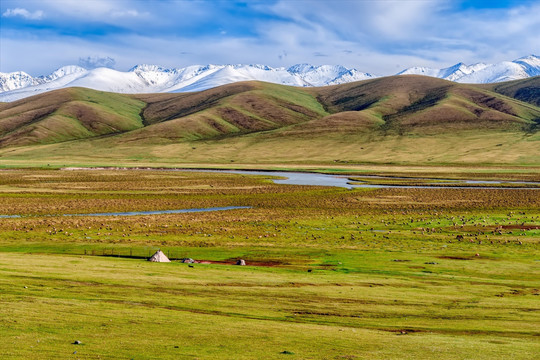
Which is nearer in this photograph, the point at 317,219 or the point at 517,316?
the point at 517,316

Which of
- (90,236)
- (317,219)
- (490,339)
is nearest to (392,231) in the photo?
(317,219)

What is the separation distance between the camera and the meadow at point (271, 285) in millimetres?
18438

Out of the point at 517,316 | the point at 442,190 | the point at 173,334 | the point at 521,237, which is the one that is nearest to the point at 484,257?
the point at 521,237

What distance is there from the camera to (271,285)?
28984mm

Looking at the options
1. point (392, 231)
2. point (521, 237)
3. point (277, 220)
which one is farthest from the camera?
point (277, 220)

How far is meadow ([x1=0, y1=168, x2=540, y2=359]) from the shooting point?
726 inches

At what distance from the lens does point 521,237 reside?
5212cm

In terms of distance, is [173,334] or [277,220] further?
[277,220]

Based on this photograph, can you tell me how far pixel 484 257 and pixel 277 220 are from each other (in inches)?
1024

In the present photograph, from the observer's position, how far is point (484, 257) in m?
41.8

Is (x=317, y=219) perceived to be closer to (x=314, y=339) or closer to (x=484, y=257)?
(x=484, y=257)

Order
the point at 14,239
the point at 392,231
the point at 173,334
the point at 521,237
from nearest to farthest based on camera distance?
the point at 173,334
the point at 14,239
the point at 521,237
the point at 392,231

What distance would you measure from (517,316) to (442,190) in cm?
8089

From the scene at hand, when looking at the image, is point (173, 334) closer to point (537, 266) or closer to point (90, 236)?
point (537, 266)
